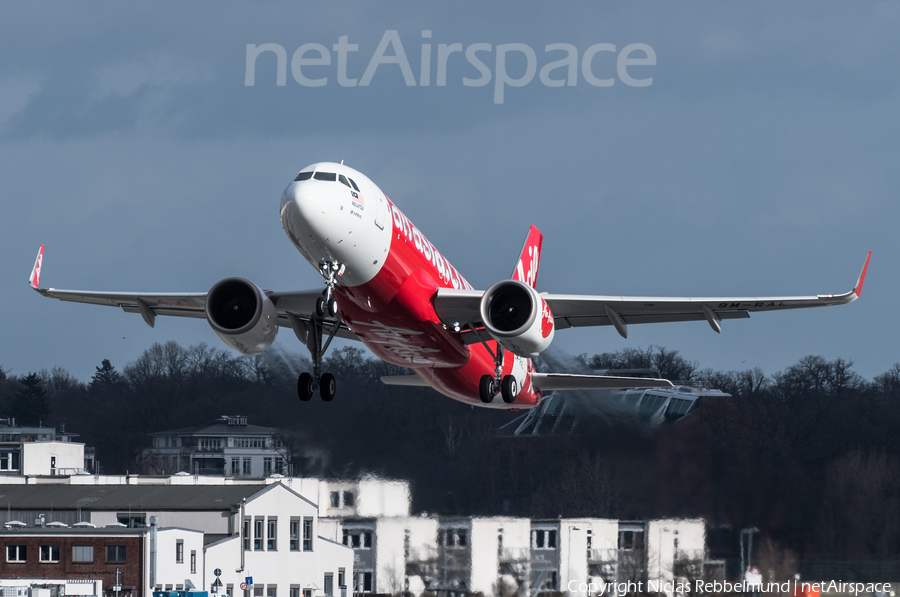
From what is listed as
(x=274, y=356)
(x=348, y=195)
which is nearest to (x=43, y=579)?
(x=274, y=356)

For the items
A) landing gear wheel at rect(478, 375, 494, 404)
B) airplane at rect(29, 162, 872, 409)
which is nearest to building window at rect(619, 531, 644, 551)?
airplane at rect(29, 162, 872, 409)

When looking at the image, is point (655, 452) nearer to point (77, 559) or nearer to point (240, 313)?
point (240, 313)

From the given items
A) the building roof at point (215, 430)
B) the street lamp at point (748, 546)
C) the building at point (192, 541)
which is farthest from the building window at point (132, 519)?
the street lamp at point (748, 546)

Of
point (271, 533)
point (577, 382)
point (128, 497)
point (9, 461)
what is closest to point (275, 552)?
point (271, 533)

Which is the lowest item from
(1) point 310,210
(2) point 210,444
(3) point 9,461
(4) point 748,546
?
(4) point 748,546

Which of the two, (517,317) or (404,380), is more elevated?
(517,317)

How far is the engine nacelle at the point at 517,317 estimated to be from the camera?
29453 millimetres

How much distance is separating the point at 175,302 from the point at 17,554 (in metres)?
26.5

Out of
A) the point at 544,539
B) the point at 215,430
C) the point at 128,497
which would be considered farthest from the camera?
the point at 215,430

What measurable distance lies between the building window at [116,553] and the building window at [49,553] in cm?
264

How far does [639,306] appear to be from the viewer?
3259 cm

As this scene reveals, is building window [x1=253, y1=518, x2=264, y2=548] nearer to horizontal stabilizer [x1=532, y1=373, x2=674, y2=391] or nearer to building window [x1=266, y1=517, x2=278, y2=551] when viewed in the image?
building window [x1=266, y1=517, x2=278, y2=551]

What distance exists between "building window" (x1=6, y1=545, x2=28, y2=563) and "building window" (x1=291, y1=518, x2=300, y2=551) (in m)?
11.4

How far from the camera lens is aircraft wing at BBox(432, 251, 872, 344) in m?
30.1
